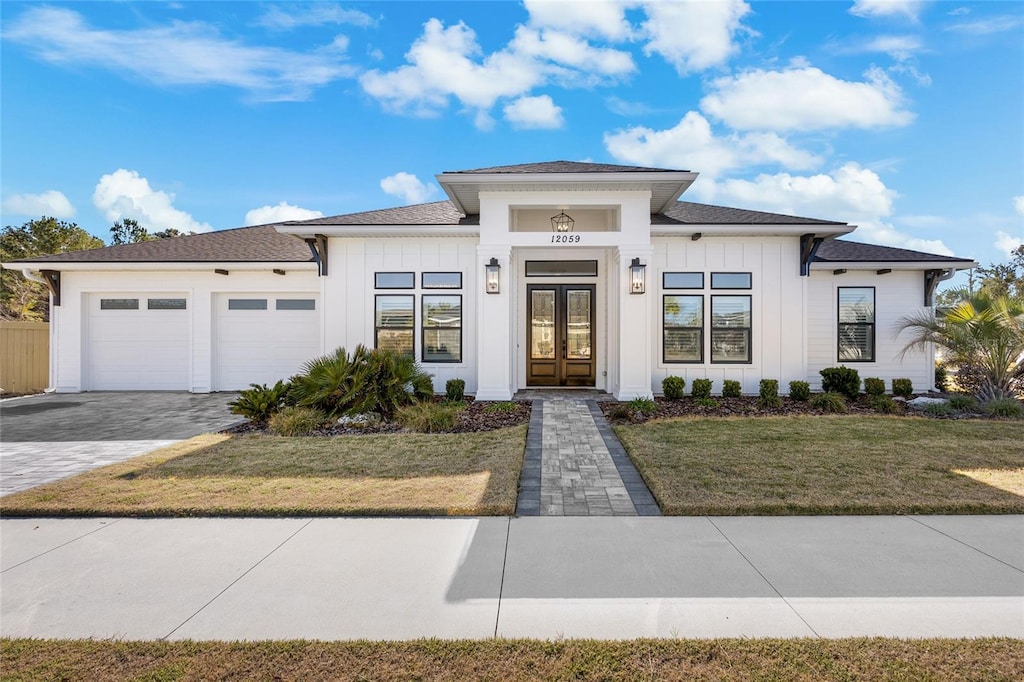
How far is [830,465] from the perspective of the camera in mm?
5227

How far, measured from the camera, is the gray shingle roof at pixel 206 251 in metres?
11.1

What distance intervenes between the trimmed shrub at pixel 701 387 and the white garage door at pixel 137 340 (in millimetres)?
12117

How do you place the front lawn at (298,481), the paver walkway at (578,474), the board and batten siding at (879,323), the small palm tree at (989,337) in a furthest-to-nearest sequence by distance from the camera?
the board and batten siding at (879,323)
the small palm tree at (989,337)
the paver walkway at (578,474)
the front lawn at (298,481)

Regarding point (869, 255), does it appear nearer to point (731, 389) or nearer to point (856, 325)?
point (856, 325)

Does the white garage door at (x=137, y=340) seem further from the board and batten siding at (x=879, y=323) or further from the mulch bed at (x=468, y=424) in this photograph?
the board and batten siding at (x=879, y=323)

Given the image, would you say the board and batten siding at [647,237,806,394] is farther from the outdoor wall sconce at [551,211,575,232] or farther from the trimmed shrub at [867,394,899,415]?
the outdoor wall sconce at [551,211,575,232]

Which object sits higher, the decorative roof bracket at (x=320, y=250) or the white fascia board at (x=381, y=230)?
the white fascia board at (x=381, y=230)

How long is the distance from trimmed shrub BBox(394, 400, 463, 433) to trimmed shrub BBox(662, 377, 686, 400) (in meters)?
4.63

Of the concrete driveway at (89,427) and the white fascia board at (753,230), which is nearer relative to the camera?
the concrete driveway at (89,427)

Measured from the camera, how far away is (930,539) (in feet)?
11.3

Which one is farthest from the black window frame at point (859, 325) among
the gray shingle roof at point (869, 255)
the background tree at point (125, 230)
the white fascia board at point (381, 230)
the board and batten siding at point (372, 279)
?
the background tree at point (125, 230)

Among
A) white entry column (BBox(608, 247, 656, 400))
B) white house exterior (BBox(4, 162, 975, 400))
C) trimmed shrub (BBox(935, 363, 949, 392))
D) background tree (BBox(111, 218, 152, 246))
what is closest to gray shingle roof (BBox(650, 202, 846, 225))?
white house exterior (BBox(4, 162, 975, 400))

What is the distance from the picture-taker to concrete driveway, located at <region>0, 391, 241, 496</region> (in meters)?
5.50

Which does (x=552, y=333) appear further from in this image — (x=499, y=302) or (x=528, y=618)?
(x=528, y=618)
